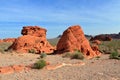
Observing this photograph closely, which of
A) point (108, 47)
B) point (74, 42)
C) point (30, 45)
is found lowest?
point (108, 47)

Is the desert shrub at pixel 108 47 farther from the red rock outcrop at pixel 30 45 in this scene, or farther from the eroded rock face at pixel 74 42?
the eroded rock face at pixel 74 42

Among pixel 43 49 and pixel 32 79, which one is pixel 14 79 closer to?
pixel 32 79

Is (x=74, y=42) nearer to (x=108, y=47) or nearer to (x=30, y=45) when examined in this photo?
(x=30, y=45)

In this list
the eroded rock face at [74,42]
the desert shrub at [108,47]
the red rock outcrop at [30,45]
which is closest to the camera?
the eroded rock face at [74,42]

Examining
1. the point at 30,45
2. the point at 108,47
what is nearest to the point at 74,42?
the point at 30,45

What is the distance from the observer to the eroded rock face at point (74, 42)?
123 feet

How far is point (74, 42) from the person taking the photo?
3816 centimetres

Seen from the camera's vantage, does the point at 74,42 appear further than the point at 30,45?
No

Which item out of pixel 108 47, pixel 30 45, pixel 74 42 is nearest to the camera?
pixel 74 42

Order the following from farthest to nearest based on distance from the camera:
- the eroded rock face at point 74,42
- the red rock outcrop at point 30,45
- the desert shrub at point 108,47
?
the desert shrub at point 108,47 → the red rock outcrop at point 30,45 → the eroded rock face at point 74,42

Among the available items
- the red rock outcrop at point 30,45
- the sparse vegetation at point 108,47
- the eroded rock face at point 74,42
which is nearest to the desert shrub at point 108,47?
the sparse vegetation at point 108,47

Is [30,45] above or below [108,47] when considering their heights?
above

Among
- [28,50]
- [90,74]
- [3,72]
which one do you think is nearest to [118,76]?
[90,74]

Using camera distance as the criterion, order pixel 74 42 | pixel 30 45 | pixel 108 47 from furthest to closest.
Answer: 1. pixel 108 47
2. pixel 30 45
3. pixel 74 42
